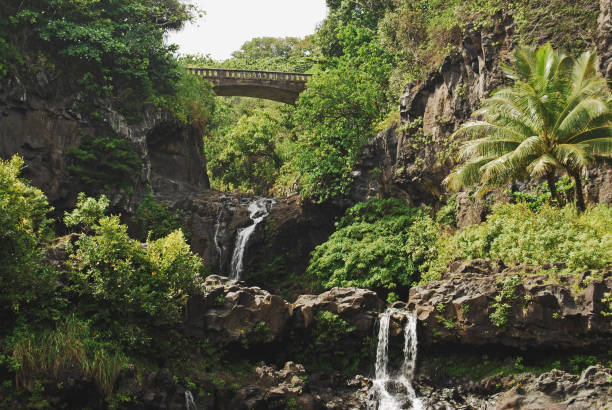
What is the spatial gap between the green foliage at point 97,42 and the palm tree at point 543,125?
17.8 metres

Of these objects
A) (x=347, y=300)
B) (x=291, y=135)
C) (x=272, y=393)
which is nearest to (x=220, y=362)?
(x=272, y=393)

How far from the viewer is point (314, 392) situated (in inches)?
577

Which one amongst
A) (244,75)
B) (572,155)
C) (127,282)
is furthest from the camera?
Result: (244,75)

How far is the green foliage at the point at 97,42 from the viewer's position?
2359 centimetres

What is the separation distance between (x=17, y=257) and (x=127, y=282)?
2634mm

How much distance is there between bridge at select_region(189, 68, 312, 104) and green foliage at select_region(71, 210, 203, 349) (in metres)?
22.7

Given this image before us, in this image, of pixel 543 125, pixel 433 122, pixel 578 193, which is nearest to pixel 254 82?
A: pixel 433 122

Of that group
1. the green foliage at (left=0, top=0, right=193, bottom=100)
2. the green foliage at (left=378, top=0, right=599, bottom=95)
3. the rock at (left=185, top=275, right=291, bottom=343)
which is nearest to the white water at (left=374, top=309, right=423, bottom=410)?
the rock at (left=185, top=275, right=291, bottom=343)

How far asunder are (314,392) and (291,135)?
26254 millimetres

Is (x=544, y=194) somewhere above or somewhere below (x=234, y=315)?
above

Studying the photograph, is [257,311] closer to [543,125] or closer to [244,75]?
[543,125]

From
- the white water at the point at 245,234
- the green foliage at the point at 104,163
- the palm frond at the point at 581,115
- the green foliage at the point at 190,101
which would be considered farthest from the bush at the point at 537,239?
the green foliage at the point at 190,101

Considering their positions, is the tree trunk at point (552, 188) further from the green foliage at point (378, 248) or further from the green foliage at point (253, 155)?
the green foliage at point (253, 155)

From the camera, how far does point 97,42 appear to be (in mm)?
24844
